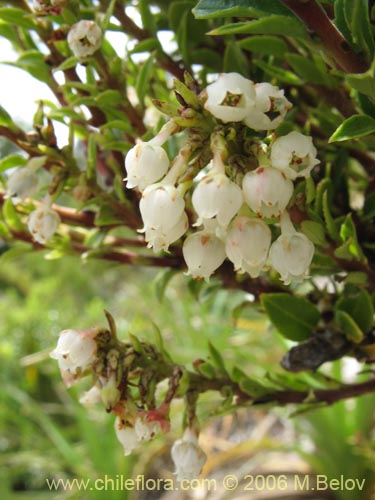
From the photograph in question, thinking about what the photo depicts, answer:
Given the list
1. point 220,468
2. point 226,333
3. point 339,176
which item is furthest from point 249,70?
point 220,468

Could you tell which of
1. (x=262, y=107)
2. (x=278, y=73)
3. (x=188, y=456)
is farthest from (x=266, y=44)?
(x=188, y=456)

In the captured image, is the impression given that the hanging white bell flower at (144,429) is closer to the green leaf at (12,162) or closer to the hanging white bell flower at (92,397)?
the hanging white bell flower at (92,397)

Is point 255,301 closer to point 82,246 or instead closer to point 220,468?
point 82,246

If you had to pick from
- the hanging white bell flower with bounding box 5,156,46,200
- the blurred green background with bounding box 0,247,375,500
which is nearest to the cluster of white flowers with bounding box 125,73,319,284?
the hanging white bell flower with bounding box 5,156,46,200

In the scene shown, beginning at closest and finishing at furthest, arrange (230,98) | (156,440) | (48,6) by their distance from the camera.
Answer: (230,98)
(48,6)
(156,440)

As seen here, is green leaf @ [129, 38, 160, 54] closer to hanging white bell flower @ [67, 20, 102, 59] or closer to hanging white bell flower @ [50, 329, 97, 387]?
hanging white bell flower @ [67, 20, 102, 59]

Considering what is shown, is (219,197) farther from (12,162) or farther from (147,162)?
(12,162)
